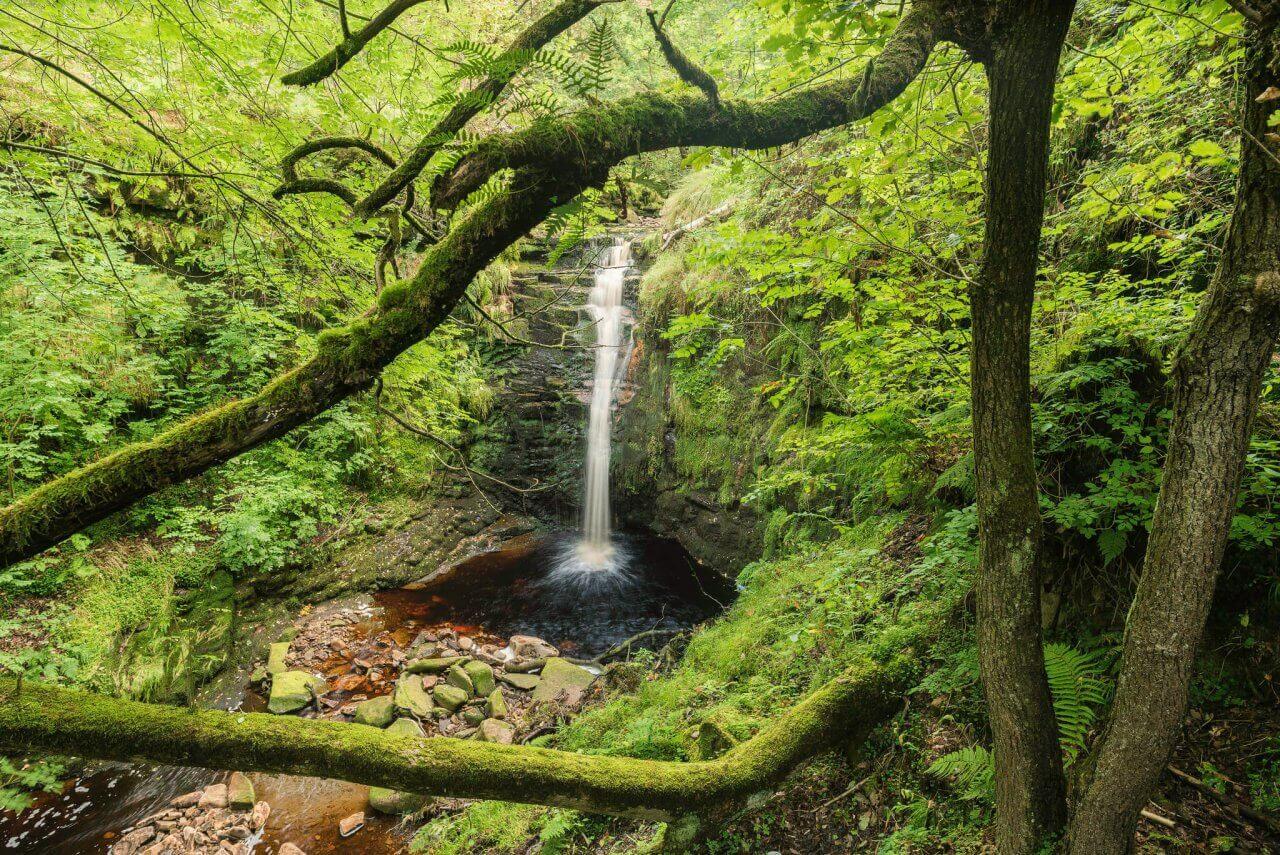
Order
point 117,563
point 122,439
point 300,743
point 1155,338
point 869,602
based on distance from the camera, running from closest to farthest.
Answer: point 300,743 → point 1155,338 → point 869,602 → point 117,563 → point 122,439

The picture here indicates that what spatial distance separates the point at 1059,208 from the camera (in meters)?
4.28

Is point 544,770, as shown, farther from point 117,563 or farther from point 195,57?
→ point 117,563

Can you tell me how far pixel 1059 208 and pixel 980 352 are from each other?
11.4 ft

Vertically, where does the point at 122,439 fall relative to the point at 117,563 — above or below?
above

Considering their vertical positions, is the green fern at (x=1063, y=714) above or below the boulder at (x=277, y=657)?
above

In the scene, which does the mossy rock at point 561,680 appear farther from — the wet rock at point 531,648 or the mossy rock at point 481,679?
the mossy rock at point 481,679

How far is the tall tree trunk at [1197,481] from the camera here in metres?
1.54

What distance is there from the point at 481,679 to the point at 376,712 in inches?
44.9

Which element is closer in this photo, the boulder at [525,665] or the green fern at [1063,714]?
the green fern at [1063,714]

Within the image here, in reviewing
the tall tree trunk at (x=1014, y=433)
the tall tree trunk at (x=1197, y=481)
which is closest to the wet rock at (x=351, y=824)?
the tall tree trunk at (x=1014, y=433)

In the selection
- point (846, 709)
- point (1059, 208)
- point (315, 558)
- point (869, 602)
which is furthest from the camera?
point (315, 558)

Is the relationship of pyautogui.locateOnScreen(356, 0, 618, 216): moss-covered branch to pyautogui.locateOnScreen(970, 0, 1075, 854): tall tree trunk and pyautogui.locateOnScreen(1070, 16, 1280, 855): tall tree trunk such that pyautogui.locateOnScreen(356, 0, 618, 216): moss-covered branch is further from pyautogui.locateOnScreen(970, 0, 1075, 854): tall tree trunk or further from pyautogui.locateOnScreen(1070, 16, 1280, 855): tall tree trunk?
pyautogui.locateOnScreen(1070, 16, 1280, 855): tall tree trunk

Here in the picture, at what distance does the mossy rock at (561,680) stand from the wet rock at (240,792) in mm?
2670

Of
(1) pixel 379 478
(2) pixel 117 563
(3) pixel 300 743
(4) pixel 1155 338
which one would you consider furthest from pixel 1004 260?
(1) pixel 379 478
